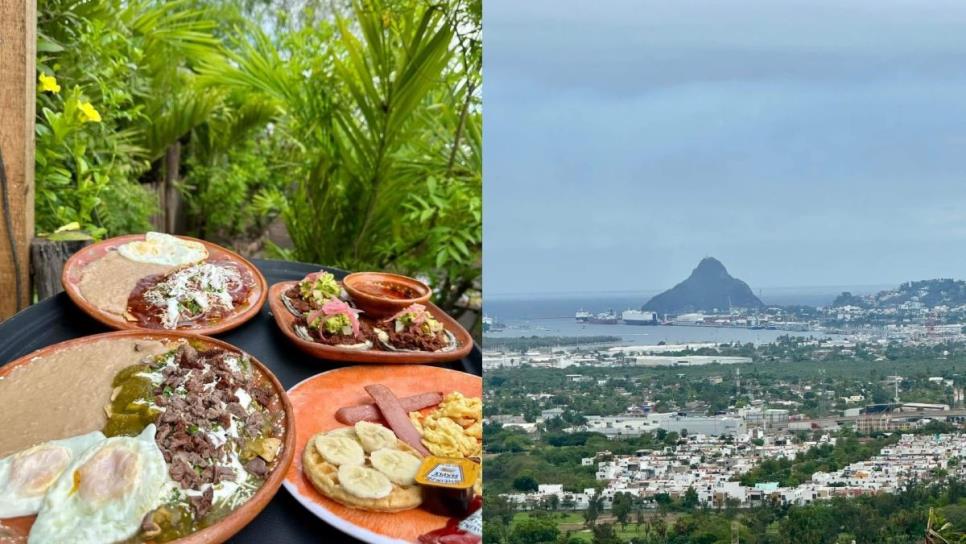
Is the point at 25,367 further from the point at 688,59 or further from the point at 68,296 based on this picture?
the point at 688,59

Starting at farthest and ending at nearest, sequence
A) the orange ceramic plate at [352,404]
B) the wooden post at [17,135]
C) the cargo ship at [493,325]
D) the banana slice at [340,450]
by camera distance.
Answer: the cargo ship at [493,325] < the wooden post at [17,135] < the banana slice at [340,450] < the orange ceramic plate at [352,404]

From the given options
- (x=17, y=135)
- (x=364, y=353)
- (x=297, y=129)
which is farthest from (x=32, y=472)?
(x=297, y=129)

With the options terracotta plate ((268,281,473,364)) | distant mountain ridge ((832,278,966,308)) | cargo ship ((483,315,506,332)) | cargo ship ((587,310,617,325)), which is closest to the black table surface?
terracotta plate ((268,281,473,364))

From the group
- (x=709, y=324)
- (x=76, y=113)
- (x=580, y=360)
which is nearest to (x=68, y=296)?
(x=76, y=113)

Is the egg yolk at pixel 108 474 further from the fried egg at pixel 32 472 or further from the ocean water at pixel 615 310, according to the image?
the ocean water at pixel 615 310

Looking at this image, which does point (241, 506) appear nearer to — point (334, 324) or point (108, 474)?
point (108, 474)

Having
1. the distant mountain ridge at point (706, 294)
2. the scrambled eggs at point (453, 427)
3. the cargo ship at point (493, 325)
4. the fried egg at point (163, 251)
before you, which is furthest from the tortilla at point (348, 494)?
the distant mountain ridge at point (706, 294)
